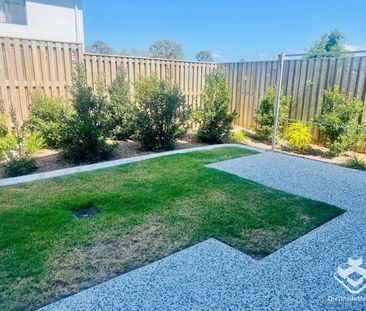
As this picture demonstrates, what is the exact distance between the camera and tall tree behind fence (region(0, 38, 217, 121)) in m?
6.08

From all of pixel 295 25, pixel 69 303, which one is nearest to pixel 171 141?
pixel 69 303

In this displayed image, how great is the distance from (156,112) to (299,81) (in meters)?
3.82

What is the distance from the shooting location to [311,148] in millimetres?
7078

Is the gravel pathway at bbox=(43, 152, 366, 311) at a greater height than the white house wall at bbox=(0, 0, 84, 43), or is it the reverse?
the white house wall at bbox=(0, 0, 84, 43)

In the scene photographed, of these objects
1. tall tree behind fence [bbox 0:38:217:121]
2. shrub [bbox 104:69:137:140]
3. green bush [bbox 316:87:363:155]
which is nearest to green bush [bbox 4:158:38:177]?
tall tree behind fence [bbox 0:38:217:121]

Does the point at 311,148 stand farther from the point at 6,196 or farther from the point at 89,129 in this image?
the point at 6,196

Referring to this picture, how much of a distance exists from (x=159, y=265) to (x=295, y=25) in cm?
2935

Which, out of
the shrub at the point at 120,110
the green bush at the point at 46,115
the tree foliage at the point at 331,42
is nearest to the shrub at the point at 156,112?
the shrub at the point at 120,110

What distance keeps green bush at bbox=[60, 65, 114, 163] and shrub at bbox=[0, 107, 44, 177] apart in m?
0.67

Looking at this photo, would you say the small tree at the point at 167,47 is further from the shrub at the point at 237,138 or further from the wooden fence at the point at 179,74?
the shrub at the point at 237,138

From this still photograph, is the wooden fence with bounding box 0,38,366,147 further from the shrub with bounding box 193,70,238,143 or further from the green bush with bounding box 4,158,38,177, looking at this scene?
the green bush with bounding box 4,158,38,177

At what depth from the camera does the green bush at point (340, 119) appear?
6.08 meters

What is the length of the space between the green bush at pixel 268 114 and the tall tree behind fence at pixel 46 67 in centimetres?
267

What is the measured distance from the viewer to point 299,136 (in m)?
6.84
